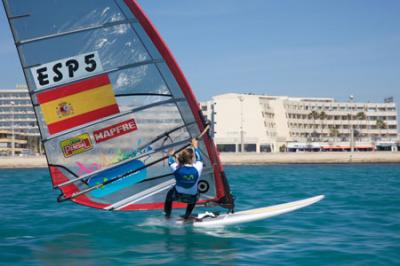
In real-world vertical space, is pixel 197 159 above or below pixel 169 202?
above

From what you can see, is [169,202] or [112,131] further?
[169,202]

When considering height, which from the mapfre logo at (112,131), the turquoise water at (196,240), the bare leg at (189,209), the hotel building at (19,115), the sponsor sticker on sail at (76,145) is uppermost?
the hotel building at (19,115)

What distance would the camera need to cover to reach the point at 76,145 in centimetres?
785

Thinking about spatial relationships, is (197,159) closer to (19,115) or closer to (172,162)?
(172,162)

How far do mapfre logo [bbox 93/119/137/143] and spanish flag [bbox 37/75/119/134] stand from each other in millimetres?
201

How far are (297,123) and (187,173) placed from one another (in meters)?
83.2

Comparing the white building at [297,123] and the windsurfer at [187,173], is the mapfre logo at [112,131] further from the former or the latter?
the white building at [297,123]

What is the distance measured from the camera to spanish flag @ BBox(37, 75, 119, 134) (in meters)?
7.59

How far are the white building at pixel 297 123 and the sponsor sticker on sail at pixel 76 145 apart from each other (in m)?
64.3

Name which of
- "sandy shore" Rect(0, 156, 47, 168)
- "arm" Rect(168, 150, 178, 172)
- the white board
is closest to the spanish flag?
"arm" Rect(168, 150, 178, 172)

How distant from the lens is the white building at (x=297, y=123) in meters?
81.2

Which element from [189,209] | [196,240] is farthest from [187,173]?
[196,240]

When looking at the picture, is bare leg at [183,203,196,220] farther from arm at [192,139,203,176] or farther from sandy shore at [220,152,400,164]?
sandy shore at [220,152,400,164]

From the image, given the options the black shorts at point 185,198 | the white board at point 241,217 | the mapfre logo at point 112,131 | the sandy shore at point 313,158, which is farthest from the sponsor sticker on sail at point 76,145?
the sandy shore at point 313,158
